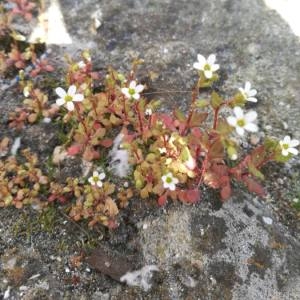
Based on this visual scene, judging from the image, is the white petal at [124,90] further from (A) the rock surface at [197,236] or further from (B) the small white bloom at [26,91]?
(B) the small white bloom at [26,91]

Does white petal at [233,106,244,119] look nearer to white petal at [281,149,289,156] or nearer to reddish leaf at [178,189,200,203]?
white petal at [281,149,289,156]

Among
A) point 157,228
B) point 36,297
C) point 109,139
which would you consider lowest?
point 36,297

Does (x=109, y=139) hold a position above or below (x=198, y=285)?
above

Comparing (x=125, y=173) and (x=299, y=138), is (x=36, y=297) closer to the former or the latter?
(x=125, y=173)

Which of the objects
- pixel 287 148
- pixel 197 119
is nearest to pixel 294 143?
pixel 287 148

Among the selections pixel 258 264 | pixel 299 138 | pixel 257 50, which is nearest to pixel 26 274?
pixel 258 264

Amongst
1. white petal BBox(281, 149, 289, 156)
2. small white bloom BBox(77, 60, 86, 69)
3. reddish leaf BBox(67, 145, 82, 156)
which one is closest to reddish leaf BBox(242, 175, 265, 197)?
white petal BBox(281, 149, 289, 156)

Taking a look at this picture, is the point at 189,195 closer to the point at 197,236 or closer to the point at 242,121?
the point at 197,236
